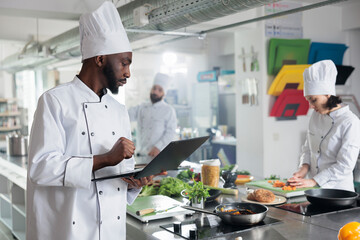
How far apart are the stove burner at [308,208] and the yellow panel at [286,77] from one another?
10.4 ft

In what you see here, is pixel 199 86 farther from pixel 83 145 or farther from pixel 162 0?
pixel 83 145

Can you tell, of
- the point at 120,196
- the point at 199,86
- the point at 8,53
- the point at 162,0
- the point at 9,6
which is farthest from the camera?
the point at 199,86

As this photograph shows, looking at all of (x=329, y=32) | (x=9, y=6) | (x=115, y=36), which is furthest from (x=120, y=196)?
(x=329, y=32)

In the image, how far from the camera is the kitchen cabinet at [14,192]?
437 cm

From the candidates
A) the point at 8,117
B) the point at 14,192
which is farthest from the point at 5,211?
the point at 8,117

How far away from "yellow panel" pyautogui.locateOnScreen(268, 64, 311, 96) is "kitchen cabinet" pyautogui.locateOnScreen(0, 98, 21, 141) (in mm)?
3466

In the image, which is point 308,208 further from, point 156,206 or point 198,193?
point 156,206

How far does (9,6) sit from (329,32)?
14.3 feet

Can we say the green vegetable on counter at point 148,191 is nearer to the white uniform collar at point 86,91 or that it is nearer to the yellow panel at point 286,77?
the white uniform collar at point 86,91

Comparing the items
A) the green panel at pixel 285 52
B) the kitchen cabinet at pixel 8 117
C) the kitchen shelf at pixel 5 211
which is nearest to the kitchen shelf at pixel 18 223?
the kitchen shelf at pixel 5 211

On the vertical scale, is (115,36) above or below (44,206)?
above

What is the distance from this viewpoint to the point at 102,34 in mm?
1812

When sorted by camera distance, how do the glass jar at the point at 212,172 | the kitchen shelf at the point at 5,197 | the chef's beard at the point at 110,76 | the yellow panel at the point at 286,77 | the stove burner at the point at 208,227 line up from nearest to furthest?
1. the chef's beard at the point at 110,76
2. the stove burner at the point at 208,227
3. the glass jar at the point at 212,172
4. the kitchen shelf at the point at 5,197
5. the yellow panel at the point at 286,77

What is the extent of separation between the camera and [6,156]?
5320 millimetres
